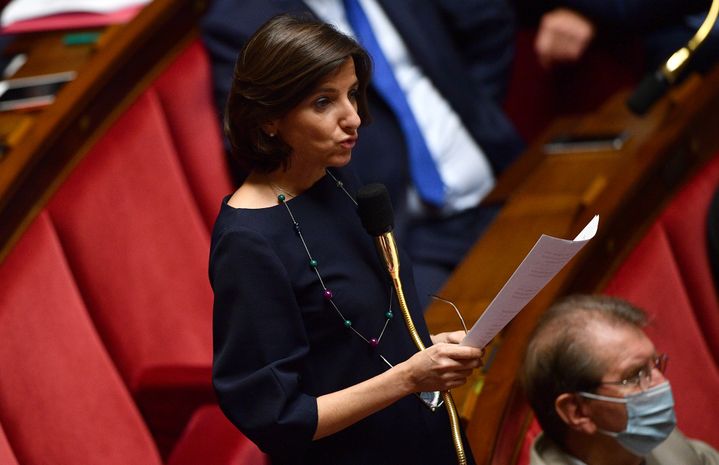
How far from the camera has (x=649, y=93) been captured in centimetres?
82

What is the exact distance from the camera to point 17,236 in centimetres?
71

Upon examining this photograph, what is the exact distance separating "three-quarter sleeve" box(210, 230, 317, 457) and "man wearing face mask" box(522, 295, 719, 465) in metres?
0.21

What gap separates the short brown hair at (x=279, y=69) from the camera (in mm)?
434

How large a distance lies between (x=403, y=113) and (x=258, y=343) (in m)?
0.51

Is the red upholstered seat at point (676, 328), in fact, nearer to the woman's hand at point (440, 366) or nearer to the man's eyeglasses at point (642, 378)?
the man's eyeglasses at point (642, 378)

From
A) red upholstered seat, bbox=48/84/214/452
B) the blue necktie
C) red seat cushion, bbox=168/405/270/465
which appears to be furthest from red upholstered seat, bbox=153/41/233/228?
red seat cushion, bbox=168/405/270/465

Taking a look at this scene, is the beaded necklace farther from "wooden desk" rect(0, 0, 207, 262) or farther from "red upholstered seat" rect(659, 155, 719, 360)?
"red upholstered seat" rect(659, 155, 719, 360)

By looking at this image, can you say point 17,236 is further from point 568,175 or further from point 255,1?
point 568,175

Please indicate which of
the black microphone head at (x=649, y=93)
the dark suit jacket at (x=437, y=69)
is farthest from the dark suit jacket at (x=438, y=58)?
the black microphone head at (x=649, y=93)

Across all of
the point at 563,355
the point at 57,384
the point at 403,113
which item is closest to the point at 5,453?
the point at 57,384

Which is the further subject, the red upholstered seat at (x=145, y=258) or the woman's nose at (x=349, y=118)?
the red upholstered seat at (x=145, y=258)

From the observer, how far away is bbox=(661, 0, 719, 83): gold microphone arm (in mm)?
783

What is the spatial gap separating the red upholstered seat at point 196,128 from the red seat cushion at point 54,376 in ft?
0.57

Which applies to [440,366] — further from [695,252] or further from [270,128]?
[695,252]
